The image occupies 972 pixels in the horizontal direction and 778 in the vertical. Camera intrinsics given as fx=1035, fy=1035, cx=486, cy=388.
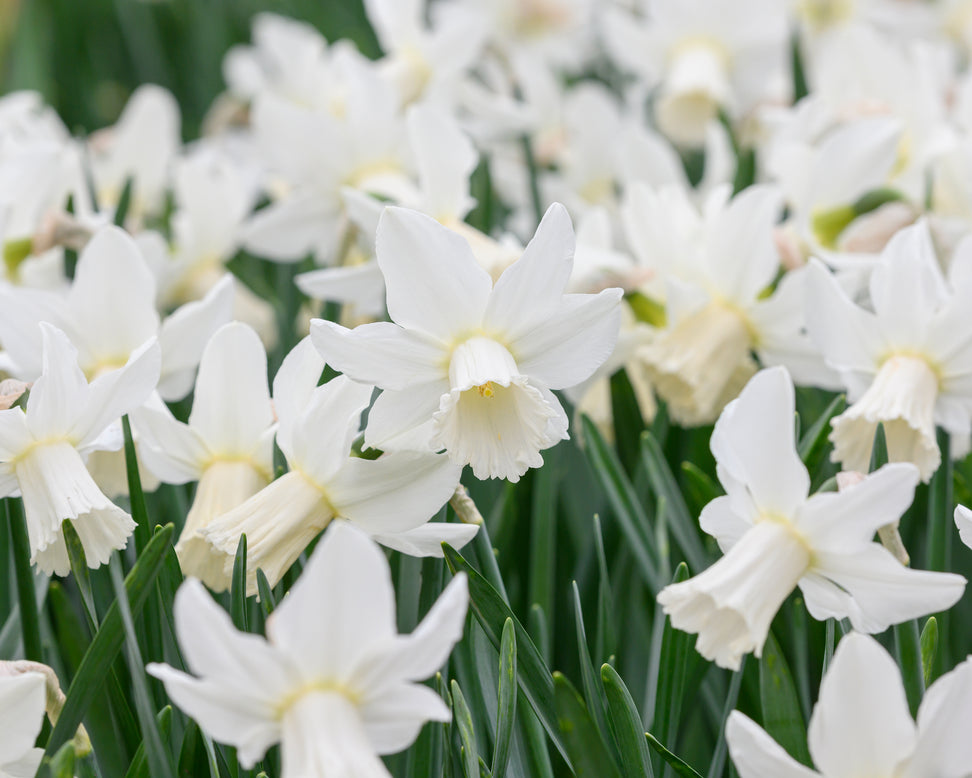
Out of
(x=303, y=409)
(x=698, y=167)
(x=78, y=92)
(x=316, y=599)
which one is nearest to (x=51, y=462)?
(x=303, y=409)

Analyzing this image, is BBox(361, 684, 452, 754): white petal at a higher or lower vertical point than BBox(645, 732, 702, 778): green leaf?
higher

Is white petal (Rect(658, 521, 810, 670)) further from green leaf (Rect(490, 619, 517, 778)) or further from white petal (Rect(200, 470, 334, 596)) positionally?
white petal (Rect(200, 470, 334, 596))

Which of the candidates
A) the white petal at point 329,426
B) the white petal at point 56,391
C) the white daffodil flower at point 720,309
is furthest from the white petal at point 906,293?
the white petal at point 56,391

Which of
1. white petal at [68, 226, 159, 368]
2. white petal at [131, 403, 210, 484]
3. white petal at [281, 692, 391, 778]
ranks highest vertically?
white petal at [68, 226, 159, 368]

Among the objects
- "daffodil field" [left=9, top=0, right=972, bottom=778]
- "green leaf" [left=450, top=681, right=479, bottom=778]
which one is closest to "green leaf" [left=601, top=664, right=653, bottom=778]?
"daffodil field" [left=9, top=0, right=972, bottom=778]

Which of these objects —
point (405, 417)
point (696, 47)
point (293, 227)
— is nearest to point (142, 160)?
point (293, 227)

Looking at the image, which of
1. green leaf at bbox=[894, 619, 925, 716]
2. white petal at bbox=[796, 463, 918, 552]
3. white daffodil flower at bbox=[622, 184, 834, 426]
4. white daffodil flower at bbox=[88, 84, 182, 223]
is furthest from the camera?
white daffodil flower at bbox=[88, 84, 182, 223]

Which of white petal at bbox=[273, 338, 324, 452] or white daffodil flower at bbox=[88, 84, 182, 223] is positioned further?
white daffodil flower at bbox=[88, 84, 182, 223]
